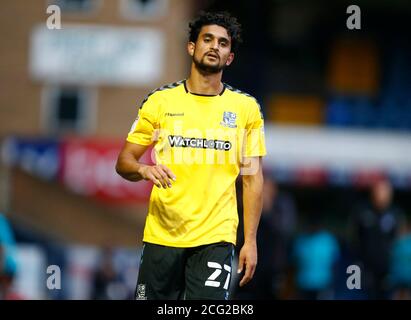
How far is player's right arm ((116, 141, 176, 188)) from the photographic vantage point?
20.1 ft

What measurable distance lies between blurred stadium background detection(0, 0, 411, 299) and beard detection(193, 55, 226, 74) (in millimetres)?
20693

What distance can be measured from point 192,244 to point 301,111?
90.8 feet

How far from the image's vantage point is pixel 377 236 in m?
14.0

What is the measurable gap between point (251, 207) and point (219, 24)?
1.20 m

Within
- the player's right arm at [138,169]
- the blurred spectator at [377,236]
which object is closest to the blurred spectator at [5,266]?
the player's right arm at [138,169]

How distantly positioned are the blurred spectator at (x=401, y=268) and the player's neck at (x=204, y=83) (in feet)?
28.5

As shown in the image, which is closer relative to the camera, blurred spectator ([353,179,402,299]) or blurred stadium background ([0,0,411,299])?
blurred spectator ([353,179,402,299])

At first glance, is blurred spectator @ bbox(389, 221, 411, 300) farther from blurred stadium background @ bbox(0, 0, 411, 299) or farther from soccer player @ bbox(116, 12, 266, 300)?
blurred stadium background @ bbox(0, 0, 411, 299)

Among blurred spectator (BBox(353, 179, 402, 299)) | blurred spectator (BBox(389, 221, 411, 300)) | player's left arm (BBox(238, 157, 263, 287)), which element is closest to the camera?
player's left arm (BBox(238, 157, 263, 287))

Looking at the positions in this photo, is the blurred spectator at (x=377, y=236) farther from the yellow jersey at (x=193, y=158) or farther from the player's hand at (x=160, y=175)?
the player's hand at (x=160, y=175)

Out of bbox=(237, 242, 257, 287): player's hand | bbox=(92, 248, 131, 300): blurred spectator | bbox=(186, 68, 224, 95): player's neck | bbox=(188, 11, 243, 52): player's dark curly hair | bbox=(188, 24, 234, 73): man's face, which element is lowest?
bbox=(92, 248, 131, 300): blurred spectator

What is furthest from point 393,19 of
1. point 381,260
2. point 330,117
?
point 381,260

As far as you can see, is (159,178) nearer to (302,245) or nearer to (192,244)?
(192,244)

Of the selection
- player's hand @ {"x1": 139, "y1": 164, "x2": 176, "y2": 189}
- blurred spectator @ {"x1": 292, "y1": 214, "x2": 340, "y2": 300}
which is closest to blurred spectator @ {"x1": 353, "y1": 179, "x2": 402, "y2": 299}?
blurred spectator @ {"x1": 292, "y1": 214, "x2": 340, "y2": 300}
